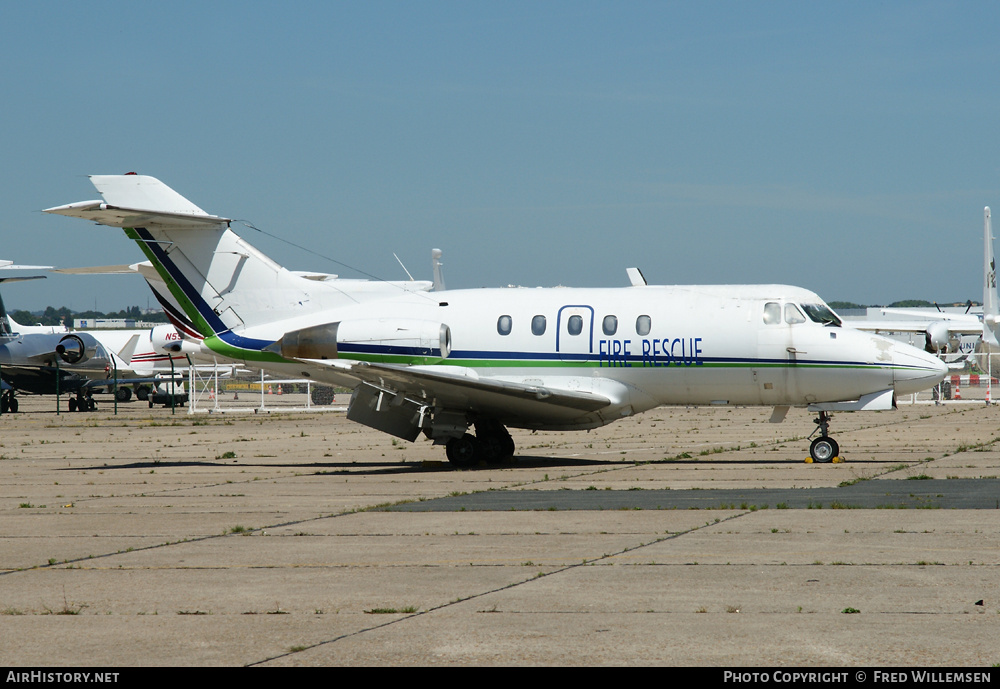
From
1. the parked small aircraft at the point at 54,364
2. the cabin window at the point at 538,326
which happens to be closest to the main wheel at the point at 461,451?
the cabin window at the point at 538,326

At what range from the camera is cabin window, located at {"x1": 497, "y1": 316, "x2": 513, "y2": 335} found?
21.8m

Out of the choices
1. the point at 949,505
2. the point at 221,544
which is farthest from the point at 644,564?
the point at 949,505

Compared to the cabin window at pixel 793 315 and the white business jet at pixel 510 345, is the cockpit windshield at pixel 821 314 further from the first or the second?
the cabin window at pixel 793 315

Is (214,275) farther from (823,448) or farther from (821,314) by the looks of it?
(823,448)

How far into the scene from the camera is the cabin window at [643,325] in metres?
21.1

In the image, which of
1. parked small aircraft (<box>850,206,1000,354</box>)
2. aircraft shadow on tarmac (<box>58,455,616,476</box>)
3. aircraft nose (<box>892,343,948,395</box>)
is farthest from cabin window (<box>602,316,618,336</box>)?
parked small aircraft (<box>850,206,1000,354</box>)

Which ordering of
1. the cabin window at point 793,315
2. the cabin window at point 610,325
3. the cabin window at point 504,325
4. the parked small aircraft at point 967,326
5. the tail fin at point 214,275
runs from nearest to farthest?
the cabin window at point 793,315 < the cabin window at point 610,325 < the cabin window at point 504,325 < the tail fin at point 214,275 < the parked small aircraft at point 967,326

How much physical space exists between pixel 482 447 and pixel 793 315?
259 inches

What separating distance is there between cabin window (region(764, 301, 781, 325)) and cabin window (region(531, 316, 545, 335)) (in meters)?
4.30

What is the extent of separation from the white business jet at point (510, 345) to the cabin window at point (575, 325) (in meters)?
0.03

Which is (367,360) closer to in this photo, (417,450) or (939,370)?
(417,450)

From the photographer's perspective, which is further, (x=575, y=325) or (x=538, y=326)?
(x=538, y=326)

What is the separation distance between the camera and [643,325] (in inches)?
834

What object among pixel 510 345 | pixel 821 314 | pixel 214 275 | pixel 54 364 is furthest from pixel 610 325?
pixel 54 364
